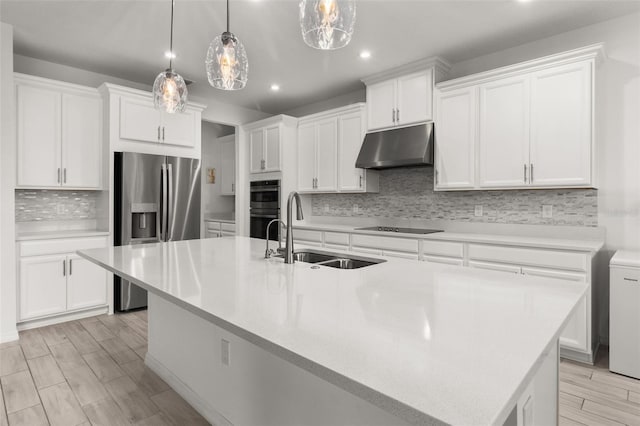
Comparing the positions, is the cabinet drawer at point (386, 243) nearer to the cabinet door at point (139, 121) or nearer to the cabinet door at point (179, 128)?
the cabinet door at point (179, 128)

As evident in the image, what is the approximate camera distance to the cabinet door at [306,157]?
5.02m

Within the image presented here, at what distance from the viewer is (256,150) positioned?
5512 millimetres

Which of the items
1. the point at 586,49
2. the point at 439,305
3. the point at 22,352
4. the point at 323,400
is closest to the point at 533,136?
the point at 586,49


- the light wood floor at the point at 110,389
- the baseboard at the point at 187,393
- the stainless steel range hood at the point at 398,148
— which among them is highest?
the stainless steel range hood at the point at 398,148

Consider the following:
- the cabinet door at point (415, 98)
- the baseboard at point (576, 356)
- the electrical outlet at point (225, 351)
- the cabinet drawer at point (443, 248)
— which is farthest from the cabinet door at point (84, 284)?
the baseboard at point (576, 356)

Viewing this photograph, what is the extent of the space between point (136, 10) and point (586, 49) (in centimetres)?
355

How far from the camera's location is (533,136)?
3.13m

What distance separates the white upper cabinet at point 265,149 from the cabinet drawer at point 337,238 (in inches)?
51.7

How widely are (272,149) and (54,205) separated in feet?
8.79

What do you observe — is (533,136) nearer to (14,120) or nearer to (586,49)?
(586,49)

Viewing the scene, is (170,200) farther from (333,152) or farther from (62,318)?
(333,152)

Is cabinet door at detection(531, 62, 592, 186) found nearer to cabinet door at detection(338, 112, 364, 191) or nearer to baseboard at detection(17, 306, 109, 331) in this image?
cabinet door at detection(338, 112, 364, 191)

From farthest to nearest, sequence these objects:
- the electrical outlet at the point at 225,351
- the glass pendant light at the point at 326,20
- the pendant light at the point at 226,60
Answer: the pendant light at the point at 226,60 < the electrical outlet at the point at 225,351 < the glass pendant light at the point at 326,20

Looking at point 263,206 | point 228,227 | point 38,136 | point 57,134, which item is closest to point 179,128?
point 57,134
